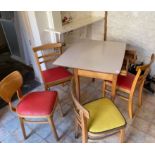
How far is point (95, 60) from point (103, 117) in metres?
0.65

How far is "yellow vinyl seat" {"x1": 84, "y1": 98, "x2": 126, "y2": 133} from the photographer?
54.4 inches

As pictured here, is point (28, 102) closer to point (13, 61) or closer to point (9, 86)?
point (9, 86)

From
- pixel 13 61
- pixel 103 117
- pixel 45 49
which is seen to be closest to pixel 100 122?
pixel 103 117

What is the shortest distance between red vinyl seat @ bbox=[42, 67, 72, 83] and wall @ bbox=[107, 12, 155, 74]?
1239mm

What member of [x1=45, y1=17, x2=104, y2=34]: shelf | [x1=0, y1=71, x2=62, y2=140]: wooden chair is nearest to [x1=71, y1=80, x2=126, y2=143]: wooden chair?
[x1=0, y1=71, x2=62, y2=140]: wooden chair

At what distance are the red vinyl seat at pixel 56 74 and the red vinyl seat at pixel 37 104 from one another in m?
0.32

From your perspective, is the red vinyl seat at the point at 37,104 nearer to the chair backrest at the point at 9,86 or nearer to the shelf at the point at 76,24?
the chair backrest at the point at 9,86

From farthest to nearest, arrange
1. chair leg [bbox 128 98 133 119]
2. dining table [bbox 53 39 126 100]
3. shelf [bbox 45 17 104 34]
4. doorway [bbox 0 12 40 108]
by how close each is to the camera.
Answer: doorway [bbox 0 12 40 108] → shelf [bbox 45 17 104 34] → chair leg [bbox 128 98 133 119] → dining table [bbox 53 39 126 100]

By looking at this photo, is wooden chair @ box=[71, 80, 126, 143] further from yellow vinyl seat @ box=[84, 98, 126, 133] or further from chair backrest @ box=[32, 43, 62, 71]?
chair backrest @ box=[32, 43, 62, 71]

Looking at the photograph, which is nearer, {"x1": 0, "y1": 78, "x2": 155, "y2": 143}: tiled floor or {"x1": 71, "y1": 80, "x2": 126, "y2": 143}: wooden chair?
{"x1": 71, "y1": 80, "x2": 126, "y2": 143}: wooden chair

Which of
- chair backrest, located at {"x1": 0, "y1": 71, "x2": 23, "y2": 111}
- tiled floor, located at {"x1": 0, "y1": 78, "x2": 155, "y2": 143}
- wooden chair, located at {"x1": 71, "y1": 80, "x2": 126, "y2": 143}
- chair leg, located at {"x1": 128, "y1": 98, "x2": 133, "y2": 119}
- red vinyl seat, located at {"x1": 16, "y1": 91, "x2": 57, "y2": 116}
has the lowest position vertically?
tiled floor, located at {"x1": 0, "y1": 78, "x2": 155, "y2": 143}

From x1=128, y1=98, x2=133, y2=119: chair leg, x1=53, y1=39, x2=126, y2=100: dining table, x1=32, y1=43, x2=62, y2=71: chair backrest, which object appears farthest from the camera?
x1=32, y1=43, x2=62, y2=71: chair backrest

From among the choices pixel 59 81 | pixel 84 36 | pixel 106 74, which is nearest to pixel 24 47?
pixel 84 36
